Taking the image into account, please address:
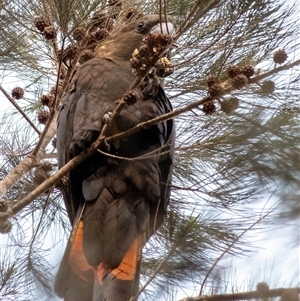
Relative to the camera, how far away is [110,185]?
2.38 meters

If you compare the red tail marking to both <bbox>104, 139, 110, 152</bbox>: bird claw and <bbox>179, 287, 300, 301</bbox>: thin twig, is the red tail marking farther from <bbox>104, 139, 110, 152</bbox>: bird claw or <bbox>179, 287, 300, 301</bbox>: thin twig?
<bbox>179, 287, 300, 301</bbox>: thin twig

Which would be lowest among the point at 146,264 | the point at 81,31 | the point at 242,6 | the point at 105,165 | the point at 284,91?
the point at 146,264

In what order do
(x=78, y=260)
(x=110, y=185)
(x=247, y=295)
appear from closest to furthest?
(x=247, y=295), (x=78, y=260), (x=110, y=185)

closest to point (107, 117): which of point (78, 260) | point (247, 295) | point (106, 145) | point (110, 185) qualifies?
point (106, 145)

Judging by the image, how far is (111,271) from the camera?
2.18m

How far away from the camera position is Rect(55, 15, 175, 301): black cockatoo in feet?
7.13

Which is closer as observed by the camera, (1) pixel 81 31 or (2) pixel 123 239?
(2) pixel 123 239

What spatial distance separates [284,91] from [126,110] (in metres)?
0.61

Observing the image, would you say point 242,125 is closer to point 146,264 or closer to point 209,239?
point 209,239

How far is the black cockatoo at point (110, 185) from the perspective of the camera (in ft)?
7.13

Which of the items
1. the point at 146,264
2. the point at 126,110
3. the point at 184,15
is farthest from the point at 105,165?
the point at 184,15

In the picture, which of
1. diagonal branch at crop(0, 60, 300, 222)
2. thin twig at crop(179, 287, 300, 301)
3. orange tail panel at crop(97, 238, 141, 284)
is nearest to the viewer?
thin twig at crop(179, 287, 300, 301)

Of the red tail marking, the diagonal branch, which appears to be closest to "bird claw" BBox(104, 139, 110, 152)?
the diagonal branch

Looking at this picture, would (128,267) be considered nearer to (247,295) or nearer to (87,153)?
(87,153)
